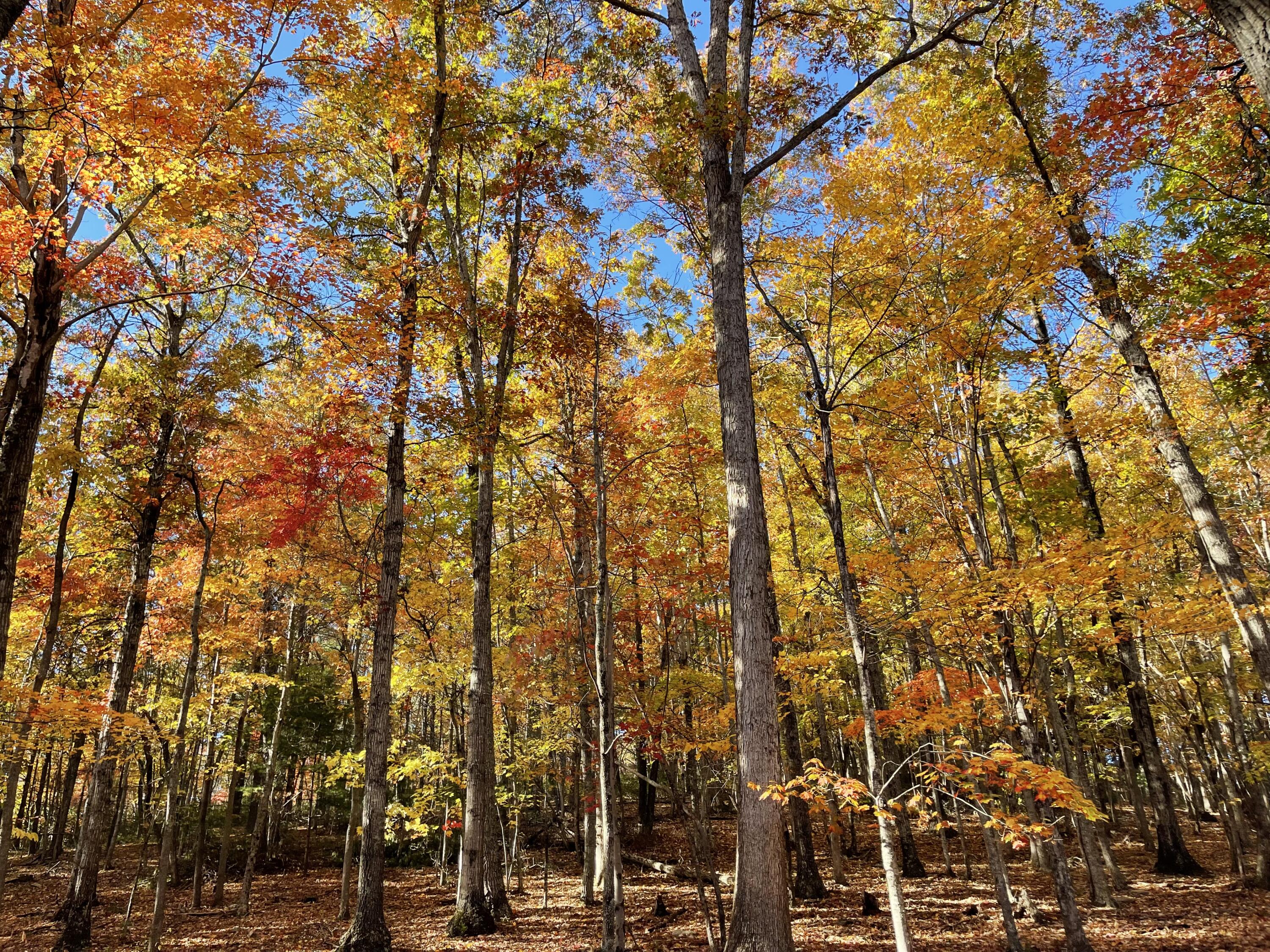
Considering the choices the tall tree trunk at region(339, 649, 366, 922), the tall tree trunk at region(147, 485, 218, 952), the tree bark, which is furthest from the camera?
the tall tree trunk at region(339, 649, 366, 922)

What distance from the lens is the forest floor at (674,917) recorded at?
8.16m

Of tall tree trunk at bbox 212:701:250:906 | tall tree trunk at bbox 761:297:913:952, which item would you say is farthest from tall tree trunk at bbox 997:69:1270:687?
tall tree trunk at bbox 212:701:250:906

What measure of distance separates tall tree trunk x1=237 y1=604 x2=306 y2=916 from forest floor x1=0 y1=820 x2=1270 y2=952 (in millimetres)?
442

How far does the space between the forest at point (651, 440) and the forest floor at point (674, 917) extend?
0.48 feet

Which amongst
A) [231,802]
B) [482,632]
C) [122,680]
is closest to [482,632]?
[482,632]

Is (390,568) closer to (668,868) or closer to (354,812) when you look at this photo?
(354,812)

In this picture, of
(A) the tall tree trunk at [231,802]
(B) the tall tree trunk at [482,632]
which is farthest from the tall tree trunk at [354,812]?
(A) the tall tree trunk at [231,802]

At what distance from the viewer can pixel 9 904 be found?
544 inches

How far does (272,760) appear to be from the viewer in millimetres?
12625

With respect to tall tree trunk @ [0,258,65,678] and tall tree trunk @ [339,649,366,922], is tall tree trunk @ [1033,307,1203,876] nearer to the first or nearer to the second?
tall tree trunk @ [339,649,366,922]

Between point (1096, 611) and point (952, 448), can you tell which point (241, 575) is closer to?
point (952, 448)

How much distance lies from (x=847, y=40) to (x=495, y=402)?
666cm

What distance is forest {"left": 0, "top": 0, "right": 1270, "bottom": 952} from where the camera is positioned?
6.52 m

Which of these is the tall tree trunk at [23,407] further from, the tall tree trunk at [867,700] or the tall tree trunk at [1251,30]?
the tall tree trunk at [1251,30]
